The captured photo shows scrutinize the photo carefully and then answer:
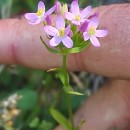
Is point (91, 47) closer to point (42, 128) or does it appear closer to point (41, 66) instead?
point (41, 66)

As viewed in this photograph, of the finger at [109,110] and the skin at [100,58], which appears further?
the finger at [109,110]

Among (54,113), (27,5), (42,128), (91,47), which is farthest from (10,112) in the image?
(27,5)

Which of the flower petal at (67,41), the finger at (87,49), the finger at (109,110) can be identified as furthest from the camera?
the finger at (109,110)

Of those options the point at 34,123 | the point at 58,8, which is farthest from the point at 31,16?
the point at 34,123

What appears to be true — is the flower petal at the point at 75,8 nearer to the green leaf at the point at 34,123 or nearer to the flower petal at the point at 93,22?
the flower petal at the point at 93,22

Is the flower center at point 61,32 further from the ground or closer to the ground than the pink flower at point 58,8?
closer to the ground

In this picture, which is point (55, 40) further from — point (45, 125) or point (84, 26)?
point (45, 125)

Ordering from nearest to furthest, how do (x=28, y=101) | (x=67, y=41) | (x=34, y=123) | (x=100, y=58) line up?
(x=67, y=41) → (x=100, y=58) → (x=34, y=123) → (x=28, y=101)

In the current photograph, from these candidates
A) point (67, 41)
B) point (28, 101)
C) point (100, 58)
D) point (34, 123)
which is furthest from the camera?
point (28, 101)

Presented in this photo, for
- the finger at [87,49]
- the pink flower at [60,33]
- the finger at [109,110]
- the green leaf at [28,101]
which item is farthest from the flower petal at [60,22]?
the green leaf at [28,101]
